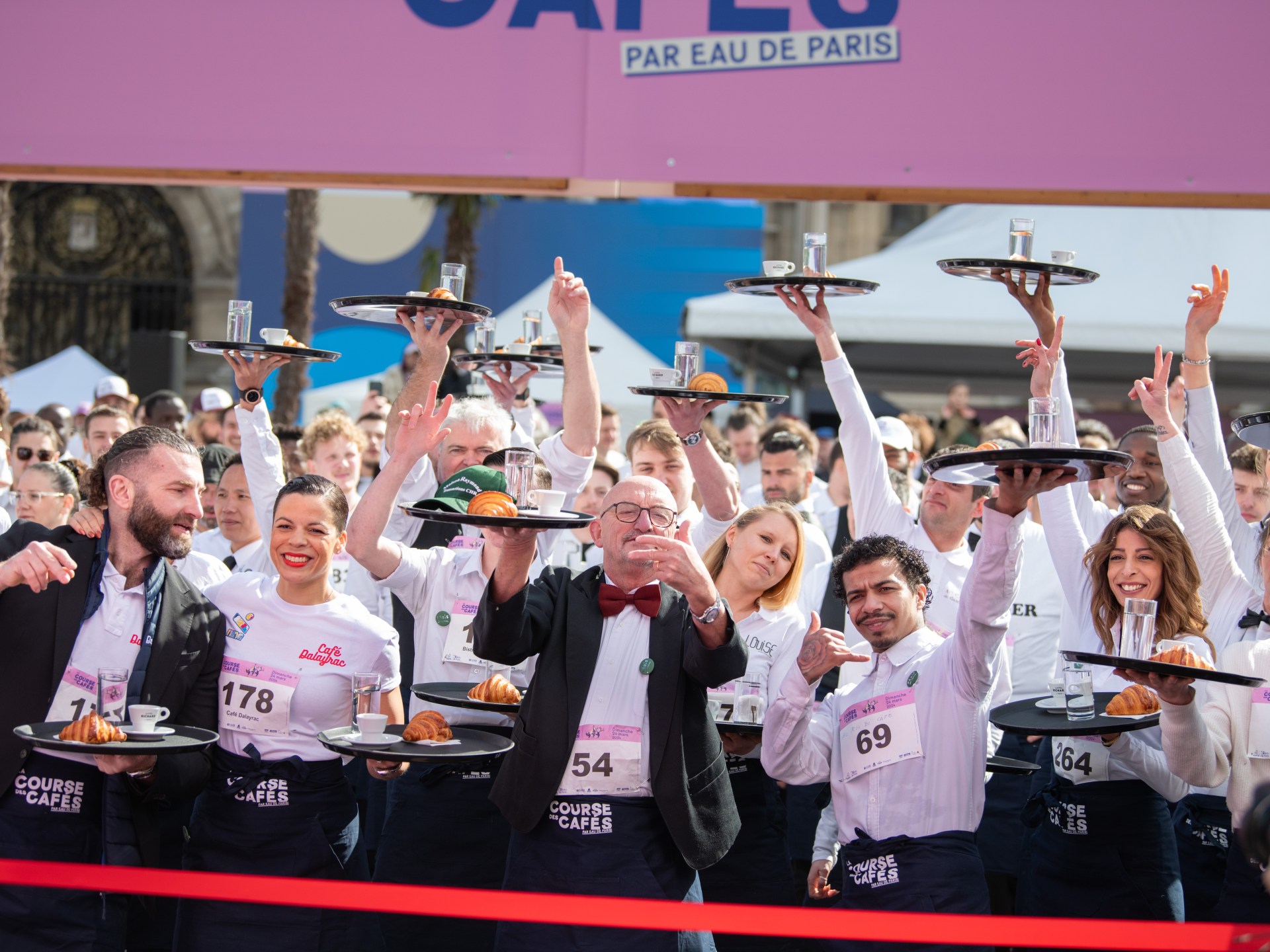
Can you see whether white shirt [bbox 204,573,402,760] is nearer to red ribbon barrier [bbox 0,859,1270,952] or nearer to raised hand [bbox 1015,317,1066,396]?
red ribbon barrier [bbox 0,859,1270,952]

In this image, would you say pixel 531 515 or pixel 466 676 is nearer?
pixel 531 515

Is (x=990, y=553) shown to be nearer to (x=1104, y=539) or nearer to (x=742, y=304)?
(x=1104, y=539)

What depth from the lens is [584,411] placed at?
198 inches

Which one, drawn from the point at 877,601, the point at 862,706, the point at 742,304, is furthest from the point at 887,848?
the point at 742,304

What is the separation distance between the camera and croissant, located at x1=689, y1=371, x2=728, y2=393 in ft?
15.8

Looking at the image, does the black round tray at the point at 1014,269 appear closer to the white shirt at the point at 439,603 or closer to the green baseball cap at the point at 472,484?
the green baseball cap at the point at 472,484

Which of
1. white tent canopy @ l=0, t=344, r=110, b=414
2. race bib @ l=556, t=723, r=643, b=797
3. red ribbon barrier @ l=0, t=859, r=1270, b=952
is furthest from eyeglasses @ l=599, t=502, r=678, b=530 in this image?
white tent canopy @ l=0, t=344, r=110, b=414

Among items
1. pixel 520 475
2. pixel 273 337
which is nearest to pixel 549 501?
pixel 520 475

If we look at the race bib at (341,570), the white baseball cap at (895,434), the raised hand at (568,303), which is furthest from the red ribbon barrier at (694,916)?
the white baseball cap at (895,434)

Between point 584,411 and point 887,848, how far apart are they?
6.46 ft

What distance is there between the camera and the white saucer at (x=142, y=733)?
3.85 metres

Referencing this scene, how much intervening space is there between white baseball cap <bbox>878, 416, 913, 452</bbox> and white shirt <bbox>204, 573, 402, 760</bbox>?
3462 mm

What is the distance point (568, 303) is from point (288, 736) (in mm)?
1815

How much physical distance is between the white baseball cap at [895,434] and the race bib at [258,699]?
149 inches
